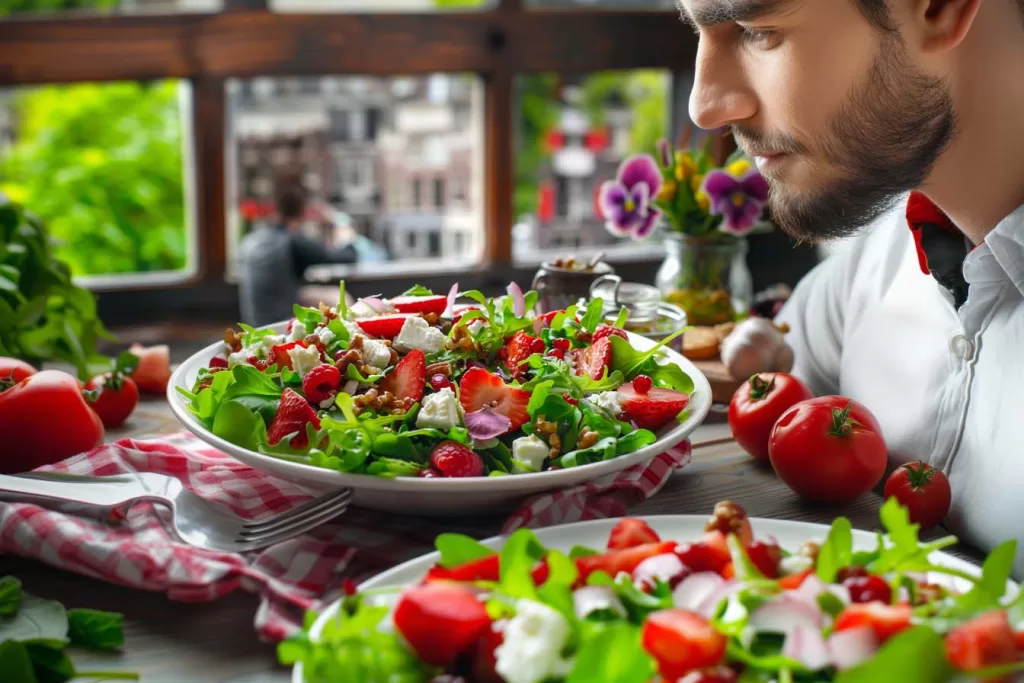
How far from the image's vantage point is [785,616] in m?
0.74

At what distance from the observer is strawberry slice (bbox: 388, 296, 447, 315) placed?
1359 mm

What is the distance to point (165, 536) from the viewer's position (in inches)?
41.0

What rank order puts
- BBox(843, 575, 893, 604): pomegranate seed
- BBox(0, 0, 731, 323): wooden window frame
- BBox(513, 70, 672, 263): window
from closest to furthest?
BBox(843, 575, 893, 604): pomegranate seed → BBox(0, 0, 731, 323): wooden window frame → BBox(513, 70, 672, 263): window

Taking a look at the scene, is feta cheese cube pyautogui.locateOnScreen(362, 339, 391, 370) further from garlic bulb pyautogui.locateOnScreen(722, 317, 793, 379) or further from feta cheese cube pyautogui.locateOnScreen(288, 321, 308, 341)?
garlic bulb pyautogui.locateOnScreen(722, 317, 793, 379)

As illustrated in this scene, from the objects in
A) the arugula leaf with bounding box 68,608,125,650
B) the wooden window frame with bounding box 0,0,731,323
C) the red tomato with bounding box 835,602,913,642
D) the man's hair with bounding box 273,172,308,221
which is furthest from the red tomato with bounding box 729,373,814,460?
the man's hair with bounding box 273,172,308,221

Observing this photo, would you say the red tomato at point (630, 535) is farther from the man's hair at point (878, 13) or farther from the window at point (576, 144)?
Result: the window at point (576, 144)

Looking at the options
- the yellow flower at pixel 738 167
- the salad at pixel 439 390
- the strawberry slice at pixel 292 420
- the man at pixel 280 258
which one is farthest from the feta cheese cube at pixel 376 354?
the man at pixel 280 258

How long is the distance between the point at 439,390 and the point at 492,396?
60 millimetres

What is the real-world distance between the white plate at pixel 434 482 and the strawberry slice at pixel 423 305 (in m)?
0.29

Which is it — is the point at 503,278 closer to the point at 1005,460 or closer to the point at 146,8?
the point at 146,8

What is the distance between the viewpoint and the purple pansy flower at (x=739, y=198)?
1761 millimetres

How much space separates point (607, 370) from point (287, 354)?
354 mm

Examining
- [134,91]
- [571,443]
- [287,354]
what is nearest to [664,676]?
[571,443]

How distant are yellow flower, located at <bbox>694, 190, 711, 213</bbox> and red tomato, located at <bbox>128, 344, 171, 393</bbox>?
0.85 m
